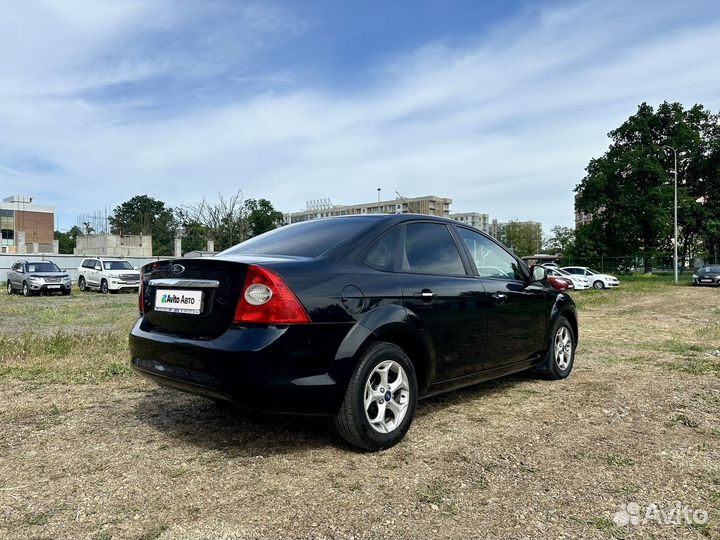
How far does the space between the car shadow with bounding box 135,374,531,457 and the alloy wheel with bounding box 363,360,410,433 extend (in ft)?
0.84

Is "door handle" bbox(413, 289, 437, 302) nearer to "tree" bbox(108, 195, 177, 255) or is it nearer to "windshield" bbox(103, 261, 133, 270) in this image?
"windshield" bbox(103, 261, 133, 270)

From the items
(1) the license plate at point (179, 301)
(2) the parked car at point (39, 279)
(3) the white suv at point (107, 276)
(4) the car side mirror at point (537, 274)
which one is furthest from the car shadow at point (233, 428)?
(3) the white suv at point (107, 276)

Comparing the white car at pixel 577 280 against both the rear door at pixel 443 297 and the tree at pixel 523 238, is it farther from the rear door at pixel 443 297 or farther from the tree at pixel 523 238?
the tree at pixel 523 238

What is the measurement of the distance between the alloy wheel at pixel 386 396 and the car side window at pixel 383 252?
646mm

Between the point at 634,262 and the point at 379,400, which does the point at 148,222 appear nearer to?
the point at 634,262

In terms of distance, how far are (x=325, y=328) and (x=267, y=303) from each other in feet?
1.21

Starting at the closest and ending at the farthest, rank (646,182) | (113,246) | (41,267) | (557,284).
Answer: (557,284), (41,267), (646,182), (113,246)

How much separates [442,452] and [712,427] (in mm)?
2130

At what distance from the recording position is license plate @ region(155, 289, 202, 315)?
340 centimetres

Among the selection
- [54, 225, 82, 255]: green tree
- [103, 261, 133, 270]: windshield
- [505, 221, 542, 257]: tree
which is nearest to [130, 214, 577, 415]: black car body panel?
[103, 261, 133, 270]: windshield

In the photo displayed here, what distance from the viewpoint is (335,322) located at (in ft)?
10.7

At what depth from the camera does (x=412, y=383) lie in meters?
3.71

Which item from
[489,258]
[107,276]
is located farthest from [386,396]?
[107,276]

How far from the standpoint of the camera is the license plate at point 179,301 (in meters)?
3.40
